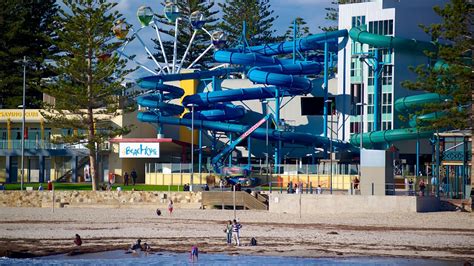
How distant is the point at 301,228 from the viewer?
45969mm

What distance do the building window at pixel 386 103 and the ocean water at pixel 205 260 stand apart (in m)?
45.9

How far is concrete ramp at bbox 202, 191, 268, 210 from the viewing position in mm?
57062

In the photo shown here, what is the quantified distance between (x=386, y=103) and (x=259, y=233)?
39.9 metres

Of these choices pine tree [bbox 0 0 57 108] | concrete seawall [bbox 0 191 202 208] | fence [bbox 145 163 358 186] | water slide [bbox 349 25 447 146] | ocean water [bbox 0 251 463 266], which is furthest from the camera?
pine tree [bbox 0 0 57 108]

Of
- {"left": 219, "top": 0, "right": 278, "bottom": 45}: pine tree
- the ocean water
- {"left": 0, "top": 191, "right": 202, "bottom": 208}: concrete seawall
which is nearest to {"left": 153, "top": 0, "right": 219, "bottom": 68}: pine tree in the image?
{"left": 219, "top": 0, "right": 278, "bottom": 45}: pine tree

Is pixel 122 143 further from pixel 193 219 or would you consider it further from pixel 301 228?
pixel 301 228

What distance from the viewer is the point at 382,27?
8100cm

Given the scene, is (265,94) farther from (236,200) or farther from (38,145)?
(236,200)

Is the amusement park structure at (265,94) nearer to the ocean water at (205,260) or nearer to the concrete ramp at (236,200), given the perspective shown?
the concrete ramp at (236,200)

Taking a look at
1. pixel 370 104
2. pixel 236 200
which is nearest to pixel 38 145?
pixel 370 104

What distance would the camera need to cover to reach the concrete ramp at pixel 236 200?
5706 cm

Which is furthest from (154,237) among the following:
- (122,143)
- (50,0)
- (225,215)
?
(50,0)

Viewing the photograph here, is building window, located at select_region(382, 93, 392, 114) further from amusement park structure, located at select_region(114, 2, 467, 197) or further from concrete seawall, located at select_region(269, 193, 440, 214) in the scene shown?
concrete seawall, located at select_region(269, 193, 440, 214)

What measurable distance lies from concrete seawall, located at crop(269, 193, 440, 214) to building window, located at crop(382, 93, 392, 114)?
29.3 m
